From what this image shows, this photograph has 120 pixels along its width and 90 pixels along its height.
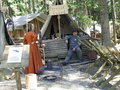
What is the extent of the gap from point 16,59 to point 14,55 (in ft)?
0.36

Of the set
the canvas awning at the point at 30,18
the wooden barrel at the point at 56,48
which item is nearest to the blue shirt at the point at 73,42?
the wooden barrel at the point at 56,48

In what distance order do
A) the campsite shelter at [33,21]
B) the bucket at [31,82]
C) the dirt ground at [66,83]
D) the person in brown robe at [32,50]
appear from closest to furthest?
the bucket at [31,82] → the dirt ground at [66,83] → the person in brown robe at [32,50] → the campsite shelter at [33,21]

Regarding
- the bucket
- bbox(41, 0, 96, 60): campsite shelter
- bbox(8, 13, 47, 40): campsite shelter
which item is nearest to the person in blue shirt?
bbox(41, 0, 96, 60): campsite shelter

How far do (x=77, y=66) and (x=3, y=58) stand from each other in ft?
17.2

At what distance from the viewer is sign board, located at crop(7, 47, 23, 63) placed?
4.68 meters

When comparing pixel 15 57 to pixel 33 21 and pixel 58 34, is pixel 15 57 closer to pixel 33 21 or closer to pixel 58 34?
pixel 58 34

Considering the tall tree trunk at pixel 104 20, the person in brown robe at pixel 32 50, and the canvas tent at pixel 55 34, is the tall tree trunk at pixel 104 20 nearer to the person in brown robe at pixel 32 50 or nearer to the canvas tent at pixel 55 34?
the canvas tent at pixel 55 34

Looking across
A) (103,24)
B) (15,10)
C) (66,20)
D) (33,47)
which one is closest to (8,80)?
(33,47)

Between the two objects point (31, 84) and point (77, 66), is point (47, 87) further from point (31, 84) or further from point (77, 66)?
point (77, 66)

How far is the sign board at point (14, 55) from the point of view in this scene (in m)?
4.68

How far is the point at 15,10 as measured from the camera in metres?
25.3

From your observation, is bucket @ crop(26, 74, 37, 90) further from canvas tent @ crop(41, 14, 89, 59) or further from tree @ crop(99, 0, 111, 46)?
canvas tent @ crop(41, 14, 89, 59)

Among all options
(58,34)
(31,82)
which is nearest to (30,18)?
(58,34)

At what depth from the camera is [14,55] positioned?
15.6 ft
